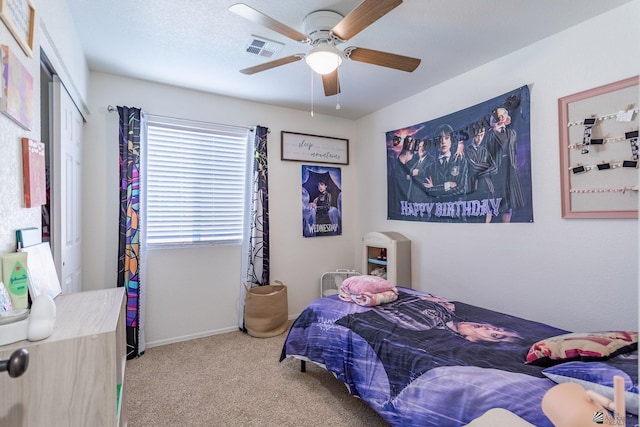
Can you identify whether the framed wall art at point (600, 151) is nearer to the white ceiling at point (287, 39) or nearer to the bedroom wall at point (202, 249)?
the white ceiling at point (287, 39)

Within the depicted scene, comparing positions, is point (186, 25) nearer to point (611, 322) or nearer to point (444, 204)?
point (444, 204)

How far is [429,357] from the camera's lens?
152 cm

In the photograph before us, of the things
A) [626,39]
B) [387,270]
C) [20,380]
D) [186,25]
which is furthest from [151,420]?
[626,39]

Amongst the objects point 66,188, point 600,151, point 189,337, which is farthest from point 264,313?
point 600,151

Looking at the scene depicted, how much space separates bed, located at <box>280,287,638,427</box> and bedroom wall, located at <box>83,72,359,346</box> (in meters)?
1.30

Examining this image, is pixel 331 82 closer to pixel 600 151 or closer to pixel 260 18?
pixel 260 18

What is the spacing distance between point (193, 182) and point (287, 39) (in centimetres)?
171

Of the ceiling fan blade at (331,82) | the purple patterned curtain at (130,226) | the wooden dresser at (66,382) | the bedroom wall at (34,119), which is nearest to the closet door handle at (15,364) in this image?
the wooden dresser at (66,382)

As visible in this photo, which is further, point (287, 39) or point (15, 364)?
point (287, 39)

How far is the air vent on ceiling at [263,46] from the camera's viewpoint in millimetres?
2244

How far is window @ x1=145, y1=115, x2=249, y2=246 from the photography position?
2982 millimetres

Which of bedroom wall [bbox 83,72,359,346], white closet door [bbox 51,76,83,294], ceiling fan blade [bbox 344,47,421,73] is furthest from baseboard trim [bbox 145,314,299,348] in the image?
ceiling fan blade [bbox 344,47,421,73]

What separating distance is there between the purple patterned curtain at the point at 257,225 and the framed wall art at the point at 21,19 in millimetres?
2221

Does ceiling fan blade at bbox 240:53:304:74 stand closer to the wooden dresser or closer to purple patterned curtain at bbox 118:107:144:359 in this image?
purple patterned curtain at bbox 118:107:144:359
